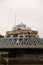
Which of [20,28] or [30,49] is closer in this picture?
[30,49]

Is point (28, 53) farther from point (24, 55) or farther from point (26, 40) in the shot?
point (26, 40)

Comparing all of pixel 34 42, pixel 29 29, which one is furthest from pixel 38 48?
pixel 29 29

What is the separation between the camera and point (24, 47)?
66750mm

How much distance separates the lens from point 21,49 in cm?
6944

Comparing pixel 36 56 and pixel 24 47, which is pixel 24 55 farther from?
pixel 24 47

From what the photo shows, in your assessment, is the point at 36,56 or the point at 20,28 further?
the point at 20,28

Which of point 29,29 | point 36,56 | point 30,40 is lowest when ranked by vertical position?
point 36,56

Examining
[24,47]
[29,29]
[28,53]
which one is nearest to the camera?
[24,47]

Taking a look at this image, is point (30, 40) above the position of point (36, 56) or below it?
above

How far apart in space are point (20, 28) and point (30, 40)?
3234 centimetres

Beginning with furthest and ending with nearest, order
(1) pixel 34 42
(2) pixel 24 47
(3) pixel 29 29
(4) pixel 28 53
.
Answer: (3) pixel 29 29
(1) pixel 34 42
(4) pixel 28 53
(2) pixel 24 47

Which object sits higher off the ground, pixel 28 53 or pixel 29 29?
pixel 29 29

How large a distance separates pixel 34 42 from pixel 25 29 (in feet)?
99.0

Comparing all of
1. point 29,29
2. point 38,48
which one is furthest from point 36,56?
point 29,29
